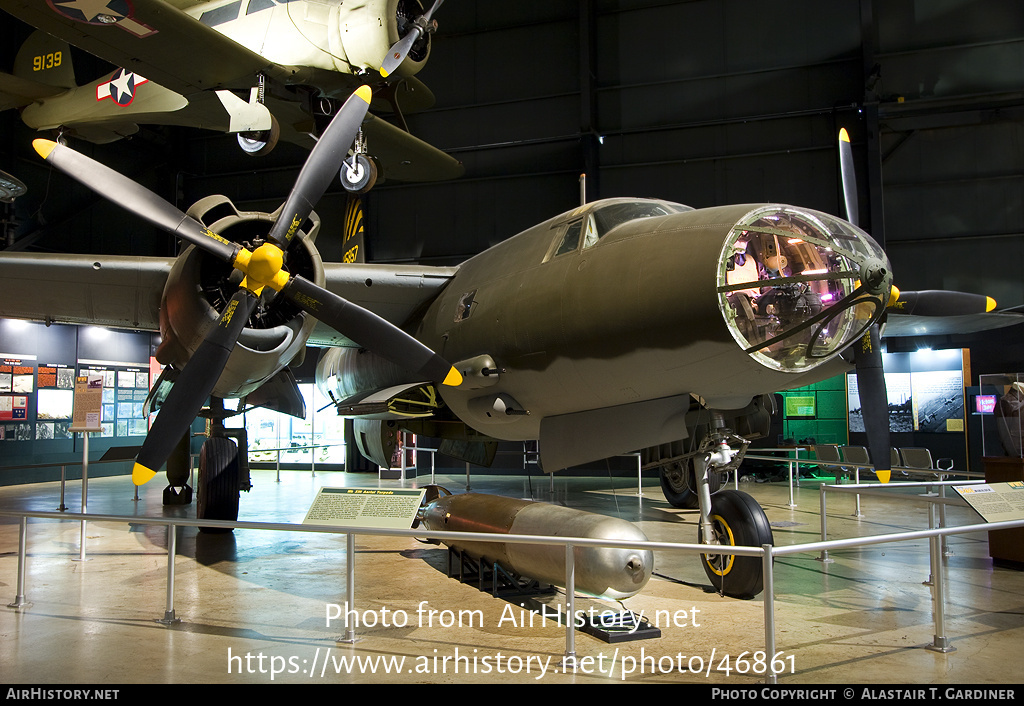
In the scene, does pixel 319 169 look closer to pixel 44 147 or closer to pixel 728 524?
pixel 44 147

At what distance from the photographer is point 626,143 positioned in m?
19.9

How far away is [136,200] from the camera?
21.6 feet

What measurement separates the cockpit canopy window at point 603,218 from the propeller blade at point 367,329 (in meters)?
1.60

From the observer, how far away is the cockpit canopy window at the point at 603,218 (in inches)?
264

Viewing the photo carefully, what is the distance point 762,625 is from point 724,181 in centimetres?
1575

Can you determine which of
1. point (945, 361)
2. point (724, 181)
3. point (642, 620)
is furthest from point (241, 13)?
point (945, 361)

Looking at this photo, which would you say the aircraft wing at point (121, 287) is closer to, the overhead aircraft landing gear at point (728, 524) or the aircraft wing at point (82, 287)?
the aircraft wing at point (82, 287)

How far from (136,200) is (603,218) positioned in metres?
4.38

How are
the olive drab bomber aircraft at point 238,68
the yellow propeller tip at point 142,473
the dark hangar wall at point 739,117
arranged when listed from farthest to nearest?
the dark hangar wall at point 739,117 → the olive drab bomber aircraft at point 238,68 → the yellow propeller tip at point 142,473

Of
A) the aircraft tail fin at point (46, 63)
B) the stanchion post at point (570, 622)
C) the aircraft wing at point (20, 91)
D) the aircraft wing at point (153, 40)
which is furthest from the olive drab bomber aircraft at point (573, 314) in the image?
the aircraft tail fin at point (46, 63)

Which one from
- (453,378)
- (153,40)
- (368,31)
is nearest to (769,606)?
(453,378)

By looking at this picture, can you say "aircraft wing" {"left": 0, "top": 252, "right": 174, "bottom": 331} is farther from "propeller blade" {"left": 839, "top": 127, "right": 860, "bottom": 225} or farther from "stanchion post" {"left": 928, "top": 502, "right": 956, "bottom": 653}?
"stanchion post" {"left": 928, "top": 502, "right": 956, "bottom": 653}

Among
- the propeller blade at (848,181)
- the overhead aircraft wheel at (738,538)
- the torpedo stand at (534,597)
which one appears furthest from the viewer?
the propeller blade at (848,181)

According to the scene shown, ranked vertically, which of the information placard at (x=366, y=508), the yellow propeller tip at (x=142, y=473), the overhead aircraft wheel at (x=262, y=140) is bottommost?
the information placard at (x=366, y=508)
